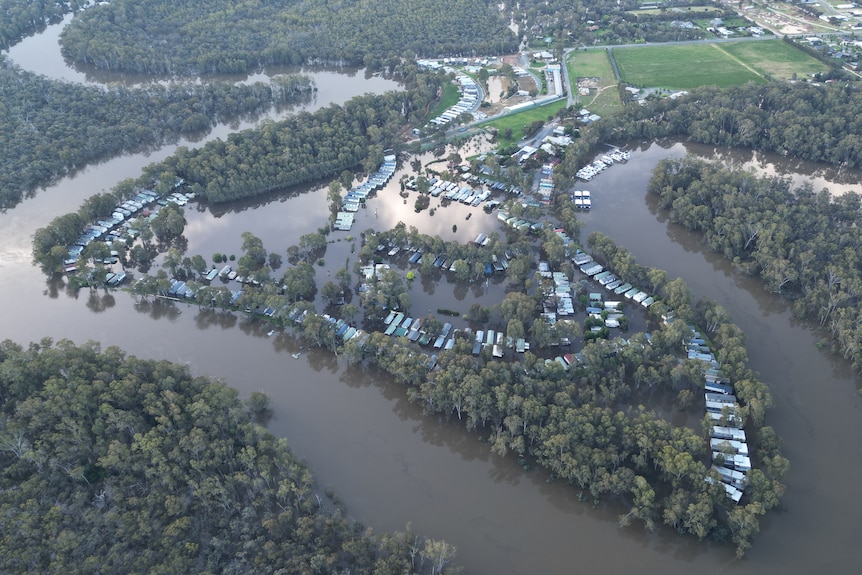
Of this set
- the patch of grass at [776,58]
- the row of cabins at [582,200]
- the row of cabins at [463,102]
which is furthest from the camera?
the patch of grass at [776,58]

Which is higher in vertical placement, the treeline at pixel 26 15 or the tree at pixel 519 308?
the treeline at pixel 26 15

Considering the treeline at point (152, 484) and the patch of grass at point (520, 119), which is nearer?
the treeline at point (152, 484)

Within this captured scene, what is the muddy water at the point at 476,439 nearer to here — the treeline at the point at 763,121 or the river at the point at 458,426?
the river at the point at 458,426

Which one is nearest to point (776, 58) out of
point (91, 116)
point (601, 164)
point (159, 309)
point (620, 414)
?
point (601, 164)

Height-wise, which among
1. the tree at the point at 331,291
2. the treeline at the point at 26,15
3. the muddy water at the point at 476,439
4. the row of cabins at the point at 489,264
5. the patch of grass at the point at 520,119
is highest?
the treeline at the point at 26,15

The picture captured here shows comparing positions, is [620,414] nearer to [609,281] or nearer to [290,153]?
[609,281]

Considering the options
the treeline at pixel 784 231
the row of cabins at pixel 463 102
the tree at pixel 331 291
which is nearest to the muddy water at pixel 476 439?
the treeline at pixel 784 231

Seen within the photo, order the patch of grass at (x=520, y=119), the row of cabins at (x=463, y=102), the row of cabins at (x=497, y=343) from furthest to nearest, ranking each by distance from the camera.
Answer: the row of cabins at (x=463, y=102) → the patch of grass at (x=520, y=119) → the row of cabins at (x=497, y=343)
